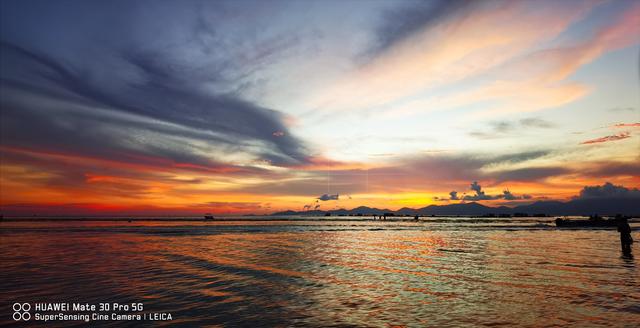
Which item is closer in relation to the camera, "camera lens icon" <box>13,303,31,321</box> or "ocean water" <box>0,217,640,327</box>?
"ocean water" <box>0,217,640,327</box>

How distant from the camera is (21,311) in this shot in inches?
551

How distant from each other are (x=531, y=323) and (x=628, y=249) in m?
30.8

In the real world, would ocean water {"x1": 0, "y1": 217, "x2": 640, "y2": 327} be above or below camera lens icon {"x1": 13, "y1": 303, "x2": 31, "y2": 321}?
below

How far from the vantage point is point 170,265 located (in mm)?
26516

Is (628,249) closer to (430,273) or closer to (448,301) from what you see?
(430,273)

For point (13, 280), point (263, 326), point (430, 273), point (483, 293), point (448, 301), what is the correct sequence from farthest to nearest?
point (430, 273)
point (13, 280)
point (483, 293)
point (448, 301)
point (263, 326)

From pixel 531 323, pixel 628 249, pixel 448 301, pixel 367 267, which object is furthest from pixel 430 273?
pixel 628 249

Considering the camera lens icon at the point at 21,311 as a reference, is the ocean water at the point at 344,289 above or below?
below

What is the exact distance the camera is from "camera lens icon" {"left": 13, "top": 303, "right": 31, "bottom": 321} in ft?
43.0

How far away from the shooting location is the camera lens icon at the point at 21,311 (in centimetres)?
1309

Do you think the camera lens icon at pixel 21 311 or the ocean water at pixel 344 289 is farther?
the camera lens icon at pixel 21 311

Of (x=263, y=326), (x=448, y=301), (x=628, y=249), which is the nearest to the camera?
(x=263, y=326)

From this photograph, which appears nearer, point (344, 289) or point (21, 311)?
point (21, 311)

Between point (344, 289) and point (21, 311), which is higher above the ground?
point (21, 311)
